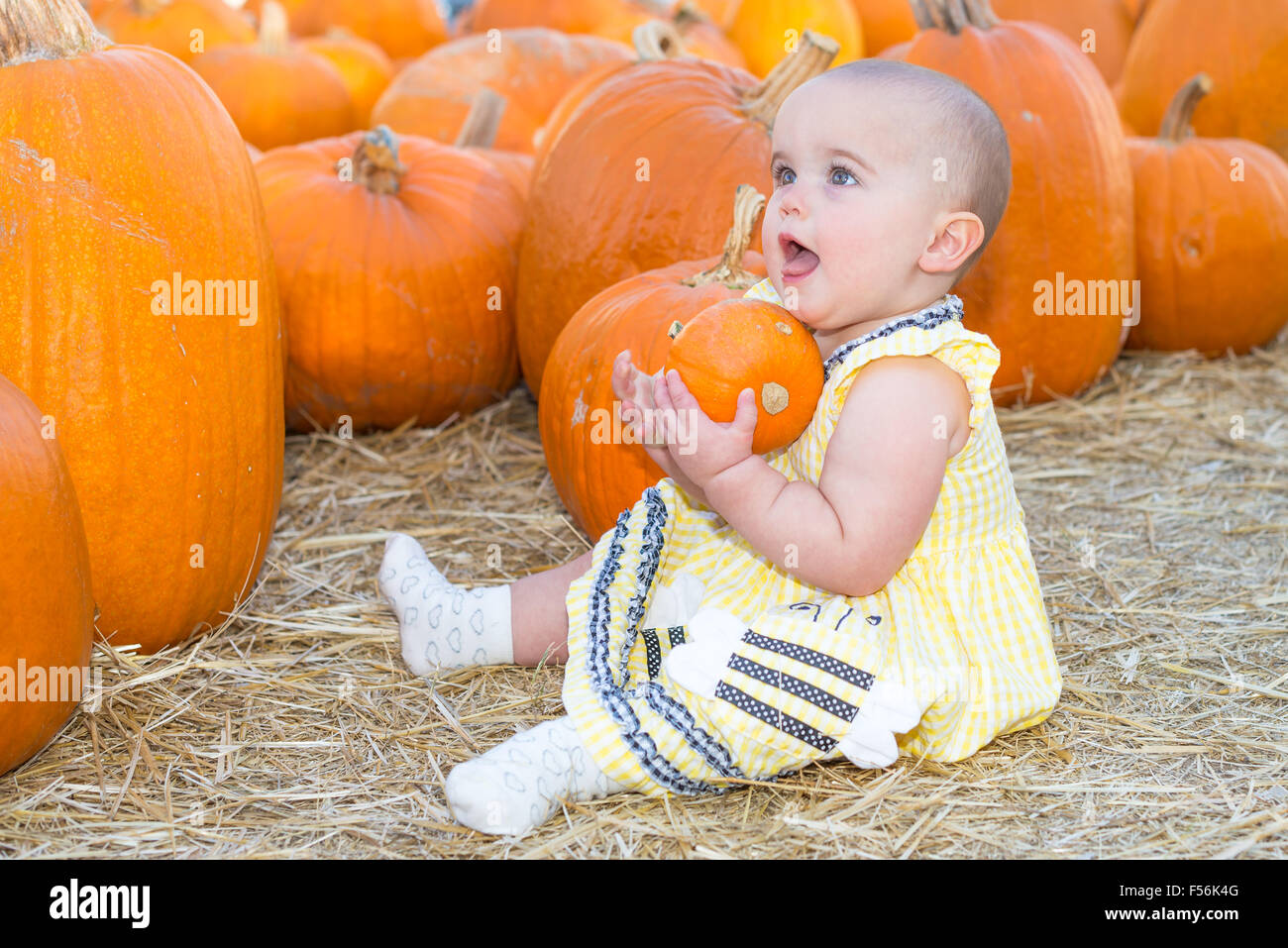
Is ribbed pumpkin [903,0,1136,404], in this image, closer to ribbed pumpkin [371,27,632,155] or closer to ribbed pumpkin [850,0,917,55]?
ribbed pumpkin [371,27,632,155]

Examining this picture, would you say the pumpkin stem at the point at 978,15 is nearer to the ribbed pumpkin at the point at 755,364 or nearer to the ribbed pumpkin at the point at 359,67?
the ribbed pumpkin at the point at 755,364

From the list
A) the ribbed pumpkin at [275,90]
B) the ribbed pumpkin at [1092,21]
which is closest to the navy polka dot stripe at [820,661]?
the ribbed pumpkin at [275,90]

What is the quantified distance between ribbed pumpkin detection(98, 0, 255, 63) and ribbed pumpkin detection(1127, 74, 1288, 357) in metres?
3.70

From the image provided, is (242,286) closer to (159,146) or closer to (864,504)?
(159,146)

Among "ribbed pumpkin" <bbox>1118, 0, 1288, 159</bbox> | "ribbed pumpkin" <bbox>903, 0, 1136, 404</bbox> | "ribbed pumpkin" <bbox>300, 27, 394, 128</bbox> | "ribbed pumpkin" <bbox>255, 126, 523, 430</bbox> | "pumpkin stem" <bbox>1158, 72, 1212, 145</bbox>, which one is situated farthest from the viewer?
"ribbed pumpkin" <bbox>300, 27, 394, 128</bbox>

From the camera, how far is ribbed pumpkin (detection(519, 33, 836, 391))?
2908 millimetres

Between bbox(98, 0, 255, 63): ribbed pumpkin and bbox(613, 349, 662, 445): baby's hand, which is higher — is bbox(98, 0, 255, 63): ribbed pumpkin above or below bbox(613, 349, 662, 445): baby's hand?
above

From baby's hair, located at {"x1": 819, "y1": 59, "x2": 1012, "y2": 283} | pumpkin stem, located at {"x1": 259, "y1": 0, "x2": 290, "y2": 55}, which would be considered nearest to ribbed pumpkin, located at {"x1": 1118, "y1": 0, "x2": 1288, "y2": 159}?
baby's hair, located at {"x1": 819, "y1": 59, "x2": 1012, "y2": 283}

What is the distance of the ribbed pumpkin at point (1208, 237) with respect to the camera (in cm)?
372

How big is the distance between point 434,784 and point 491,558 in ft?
2.78

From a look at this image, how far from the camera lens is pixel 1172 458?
321 cm

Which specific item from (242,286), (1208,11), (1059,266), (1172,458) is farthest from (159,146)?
(1208,11)

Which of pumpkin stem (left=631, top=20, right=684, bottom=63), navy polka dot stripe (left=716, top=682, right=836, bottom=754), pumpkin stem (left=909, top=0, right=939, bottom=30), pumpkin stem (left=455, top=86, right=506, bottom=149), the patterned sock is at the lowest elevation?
the patterned sock
